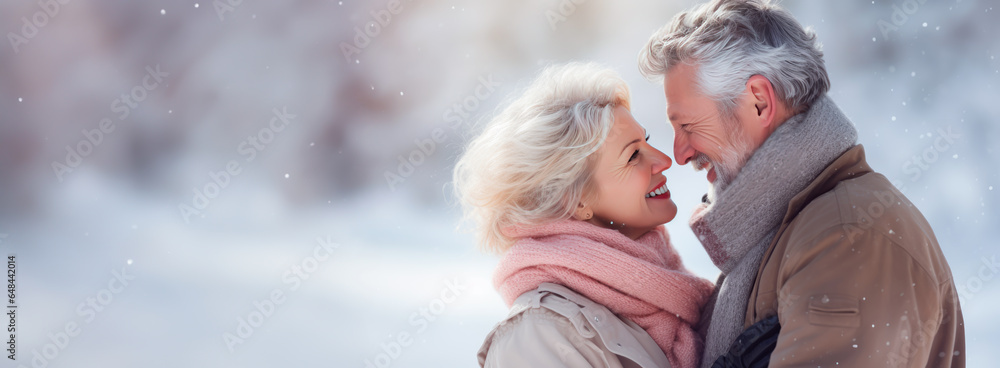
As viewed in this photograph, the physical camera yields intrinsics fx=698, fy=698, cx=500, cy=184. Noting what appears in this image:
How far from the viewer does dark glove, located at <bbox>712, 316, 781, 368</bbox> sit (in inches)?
74.3

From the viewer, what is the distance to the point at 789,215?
6.70ft

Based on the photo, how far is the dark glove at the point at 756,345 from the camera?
74.3 inches

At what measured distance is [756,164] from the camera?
6.96ft

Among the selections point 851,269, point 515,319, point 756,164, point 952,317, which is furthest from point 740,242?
point 515,319

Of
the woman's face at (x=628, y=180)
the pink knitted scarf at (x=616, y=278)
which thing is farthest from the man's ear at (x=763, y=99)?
the pink knitted scarf at (x=616, y=278)

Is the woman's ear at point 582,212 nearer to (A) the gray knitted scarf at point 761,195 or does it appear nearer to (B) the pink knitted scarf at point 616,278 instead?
(B) the pink knitted scarf at point 616,278

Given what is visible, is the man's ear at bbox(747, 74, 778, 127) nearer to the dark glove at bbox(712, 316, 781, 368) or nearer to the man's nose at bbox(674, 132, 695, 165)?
the man's nose at bbox(674, 132, 695, 165)

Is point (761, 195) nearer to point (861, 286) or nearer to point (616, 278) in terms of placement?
point (861, 286)

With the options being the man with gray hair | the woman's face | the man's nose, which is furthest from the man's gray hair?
the woman's face

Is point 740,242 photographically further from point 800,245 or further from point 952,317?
point 952,317

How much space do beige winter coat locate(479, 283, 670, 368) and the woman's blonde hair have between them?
1.29ft

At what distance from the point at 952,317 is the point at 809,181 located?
0.52 meters

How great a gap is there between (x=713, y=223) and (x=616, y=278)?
370mm

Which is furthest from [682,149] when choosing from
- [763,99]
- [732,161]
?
[763,99]
